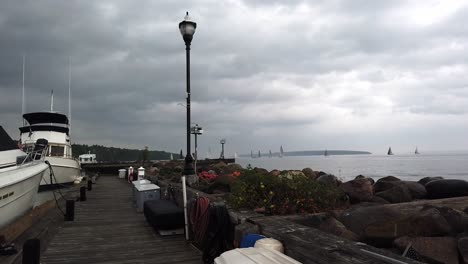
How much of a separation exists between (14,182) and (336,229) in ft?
30.1

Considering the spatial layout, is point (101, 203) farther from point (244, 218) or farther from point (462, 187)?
point (462, 187)

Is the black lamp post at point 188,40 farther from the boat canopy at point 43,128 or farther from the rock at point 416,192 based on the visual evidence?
the boat canopy at point 43,128

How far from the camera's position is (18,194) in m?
10.9

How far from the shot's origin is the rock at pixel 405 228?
513 centimetres

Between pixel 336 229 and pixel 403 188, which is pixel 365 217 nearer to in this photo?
pixel 336 229

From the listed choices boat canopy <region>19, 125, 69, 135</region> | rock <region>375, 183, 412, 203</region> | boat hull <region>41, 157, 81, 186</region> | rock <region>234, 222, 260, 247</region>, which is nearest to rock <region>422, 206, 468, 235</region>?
rock <region>375, 183, 412, 203</region>

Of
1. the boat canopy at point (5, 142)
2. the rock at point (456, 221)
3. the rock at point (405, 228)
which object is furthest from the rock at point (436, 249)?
the boat canopy at point (5, 142)

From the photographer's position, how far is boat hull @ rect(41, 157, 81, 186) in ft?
A: 85.2

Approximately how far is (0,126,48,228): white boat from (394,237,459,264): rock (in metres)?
9.60

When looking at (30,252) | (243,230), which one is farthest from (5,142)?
(243,230)

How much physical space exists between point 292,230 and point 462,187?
7.60m

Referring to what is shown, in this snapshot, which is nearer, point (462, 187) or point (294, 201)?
point (294, 201)

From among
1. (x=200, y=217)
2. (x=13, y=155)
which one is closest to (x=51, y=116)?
(x=13, y=155)

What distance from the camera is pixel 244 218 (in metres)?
5.70
